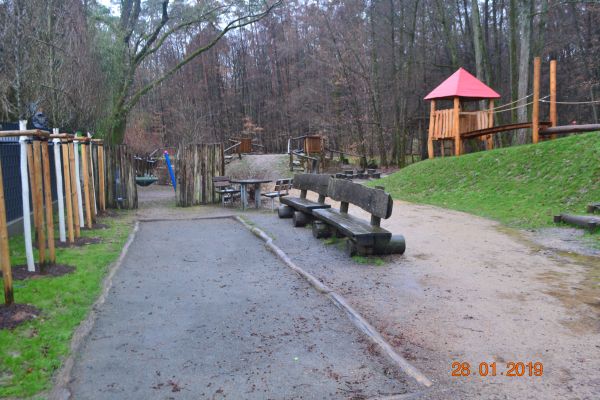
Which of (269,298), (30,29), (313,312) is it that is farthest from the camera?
(30,29)

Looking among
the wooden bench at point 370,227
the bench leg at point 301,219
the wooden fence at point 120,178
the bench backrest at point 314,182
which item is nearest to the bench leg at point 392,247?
the wooden bench at point 370,227

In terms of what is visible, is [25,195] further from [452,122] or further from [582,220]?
[452,122]

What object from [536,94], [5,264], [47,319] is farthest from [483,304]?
[536,94]

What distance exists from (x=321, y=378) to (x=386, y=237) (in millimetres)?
3656

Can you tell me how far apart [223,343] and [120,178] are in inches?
449

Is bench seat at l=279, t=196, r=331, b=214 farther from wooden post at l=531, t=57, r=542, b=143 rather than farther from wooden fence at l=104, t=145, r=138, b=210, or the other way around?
wooden post at l=531, t=57, r=542, b=143

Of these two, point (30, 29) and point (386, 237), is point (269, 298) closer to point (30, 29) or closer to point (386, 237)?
point (386, 237)

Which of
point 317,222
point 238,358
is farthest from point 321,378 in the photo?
point 317,222

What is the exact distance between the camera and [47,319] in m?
4.58

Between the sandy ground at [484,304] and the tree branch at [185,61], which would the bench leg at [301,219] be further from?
the tree branch at [185,61]

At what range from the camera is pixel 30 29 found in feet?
25.5

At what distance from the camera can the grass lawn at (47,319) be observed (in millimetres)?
3457

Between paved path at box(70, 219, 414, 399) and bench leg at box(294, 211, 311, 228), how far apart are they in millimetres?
3309

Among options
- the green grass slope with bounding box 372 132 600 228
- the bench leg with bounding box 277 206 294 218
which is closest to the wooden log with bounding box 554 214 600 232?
the green grass slope with bounding box 372 132 600 228
